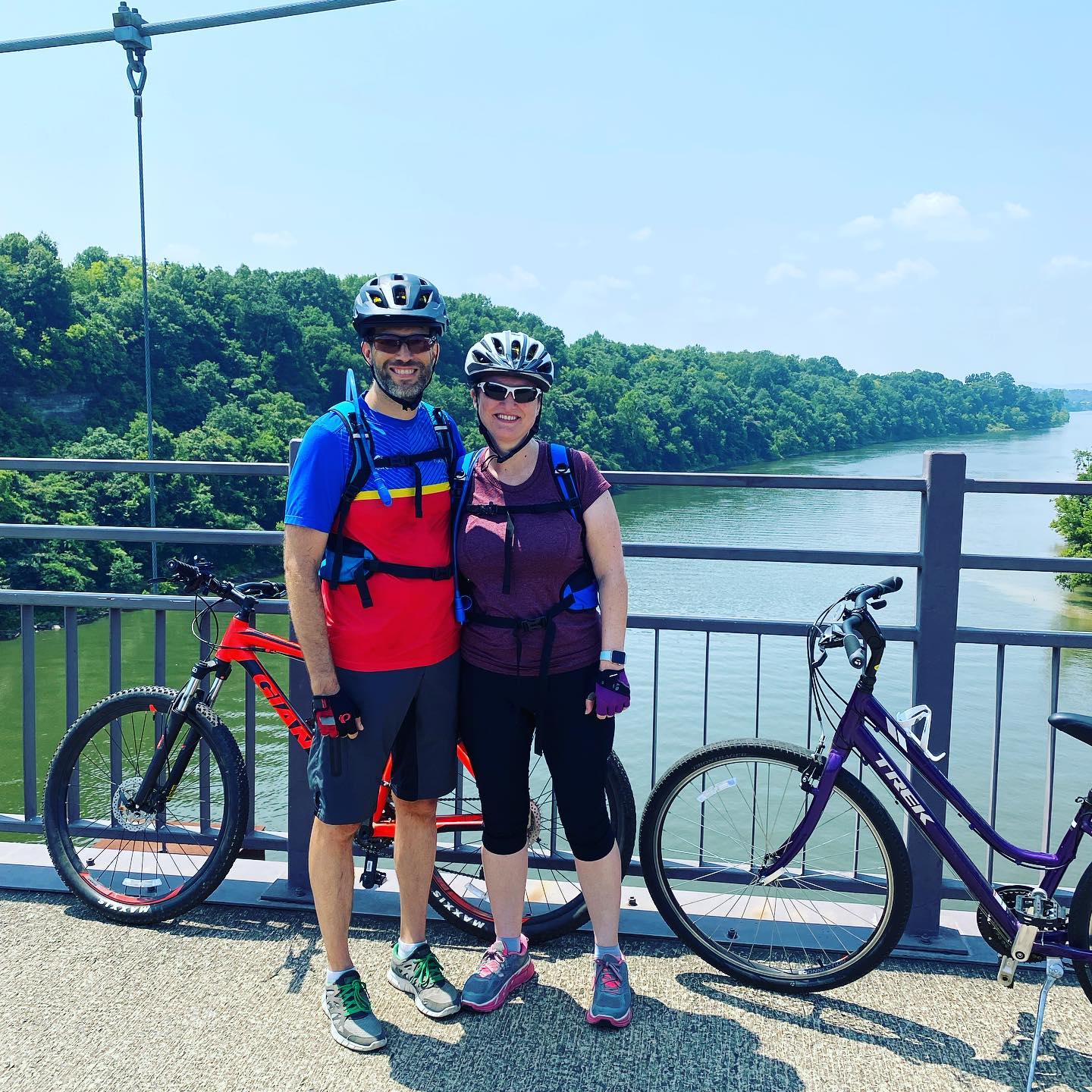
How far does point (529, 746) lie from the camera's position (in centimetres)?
304

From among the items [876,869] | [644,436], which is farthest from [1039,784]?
[644,436]

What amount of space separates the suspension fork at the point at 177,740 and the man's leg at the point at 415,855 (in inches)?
33.5

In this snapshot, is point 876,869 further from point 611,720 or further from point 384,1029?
point 384,1029

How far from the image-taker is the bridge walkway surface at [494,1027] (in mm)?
2721

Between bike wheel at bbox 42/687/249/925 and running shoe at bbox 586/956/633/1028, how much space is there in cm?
127

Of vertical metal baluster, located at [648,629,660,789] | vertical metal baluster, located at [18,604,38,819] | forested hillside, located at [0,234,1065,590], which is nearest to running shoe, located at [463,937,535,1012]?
vertical metal baluster, located at [648,629,660,789]

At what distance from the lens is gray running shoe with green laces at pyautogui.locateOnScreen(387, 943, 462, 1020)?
3.00 m

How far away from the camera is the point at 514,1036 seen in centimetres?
290

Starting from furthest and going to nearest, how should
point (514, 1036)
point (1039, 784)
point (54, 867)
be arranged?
point (1039, 784)
point (54, 867)
point (514, 1036)

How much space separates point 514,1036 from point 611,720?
34.0 inches

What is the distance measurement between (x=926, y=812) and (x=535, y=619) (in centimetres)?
123

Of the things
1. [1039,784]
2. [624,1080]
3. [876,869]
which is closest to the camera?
[624,1080]

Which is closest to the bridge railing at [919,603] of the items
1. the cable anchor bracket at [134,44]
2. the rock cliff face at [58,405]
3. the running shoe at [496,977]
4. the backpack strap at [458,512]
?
the backpack strap at [458,512]

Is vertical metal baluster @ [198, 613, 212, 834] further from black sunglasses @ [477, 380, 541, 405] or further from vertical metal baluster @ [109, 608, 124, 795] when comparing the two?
black sunglasses @ [477, 380, 541, 405]
